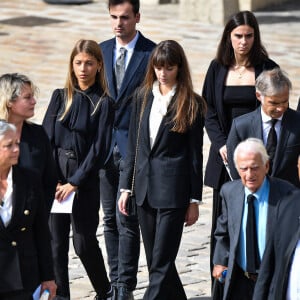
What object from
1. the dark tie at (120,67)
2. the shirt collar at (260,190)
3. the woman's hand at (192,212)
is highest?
the dark tie at (120,67)

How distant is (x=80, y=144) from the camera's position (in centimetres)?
973

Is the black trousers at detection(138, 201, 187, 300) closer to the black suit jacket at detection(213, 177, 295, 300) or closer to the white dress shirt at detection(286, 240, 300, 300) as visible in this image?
the black suit jacket at detection(213, 177, 295, 300)

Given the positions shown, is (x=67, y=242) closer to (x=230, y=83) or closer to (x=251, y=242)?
(x=230, y=83)

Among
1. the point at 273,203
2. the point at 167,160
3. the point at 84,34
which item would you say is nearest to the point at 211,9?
the point at 84,34

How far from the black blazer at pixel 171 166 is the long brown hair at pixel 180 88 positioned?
59 mm

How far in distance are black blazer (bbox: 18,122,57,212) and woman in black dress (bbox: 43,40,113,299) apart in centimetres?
76

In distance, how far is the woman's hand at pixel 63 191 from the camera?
9.62 metres

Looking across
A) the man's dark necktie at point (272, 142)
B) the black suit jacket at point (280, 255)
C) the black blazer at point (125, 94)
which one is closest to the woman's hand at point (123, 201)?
the black blazer at point (125, 94)

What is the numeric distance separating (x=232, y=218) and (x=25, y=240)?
130 centimetres

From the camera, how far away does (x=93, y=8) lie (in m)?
23.0

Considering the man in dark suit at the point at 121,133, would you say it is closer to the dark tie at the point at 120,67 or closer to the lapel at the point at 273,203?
the dark tie at the point at 120,67

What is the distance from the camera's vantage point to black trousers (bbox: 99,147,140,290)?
32.9ft

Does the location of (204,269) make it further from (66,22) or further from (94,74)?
(66,22)

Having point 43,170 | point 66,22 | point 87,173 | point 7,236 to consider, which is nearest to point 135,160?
point 87,173
